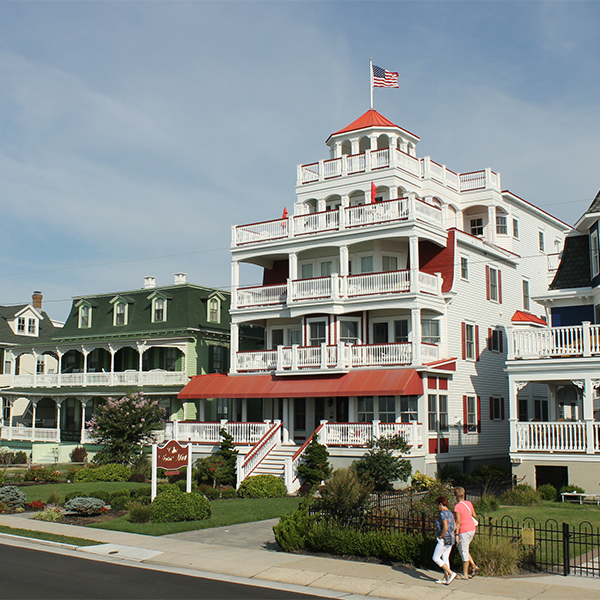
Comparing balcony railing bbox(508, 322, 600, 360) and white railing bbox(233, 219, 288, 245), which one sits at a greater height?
white railing bbox(233, 219, 288, 245)

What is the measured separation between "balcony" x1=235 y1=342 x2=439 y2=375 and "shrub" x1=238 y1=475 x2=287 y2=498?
6.20 m

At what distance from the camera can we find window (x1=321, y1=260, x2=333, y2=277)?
118 ft

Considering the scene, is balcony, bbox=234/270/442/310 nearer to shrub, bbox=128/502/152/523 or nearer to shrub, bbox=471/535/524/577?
shrub, bbox=128/502/152/523

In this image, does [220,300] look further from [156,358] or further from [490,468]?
[490,468]

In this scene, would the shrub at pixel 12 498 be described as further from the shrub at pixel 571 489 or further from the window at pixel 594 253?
the window at pixel 594 253

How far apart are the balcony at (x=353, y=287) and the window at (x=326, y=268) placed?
2.10m

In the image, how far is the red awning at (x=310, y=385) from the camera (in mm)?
29562

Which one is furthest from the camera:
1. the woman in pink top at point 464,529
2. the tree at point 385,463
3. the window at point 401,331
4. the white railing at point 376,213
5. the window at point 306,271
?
the window at point 306,271

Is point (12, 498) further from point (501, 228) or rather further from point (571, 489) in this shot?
point (501, 228)

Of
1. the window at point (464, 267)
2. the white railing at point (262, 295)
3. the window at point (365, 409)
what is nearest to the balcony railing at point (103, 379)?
the white railing at point (262, 295)

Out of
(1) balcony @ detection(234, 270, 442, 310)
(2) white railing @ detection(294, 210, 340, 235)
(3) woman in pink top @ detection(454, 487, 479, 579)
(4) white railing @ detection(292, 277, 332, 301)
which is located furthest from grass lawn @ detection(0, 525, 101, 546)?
(2) white railing @ detection(294, 210, 340, 235)

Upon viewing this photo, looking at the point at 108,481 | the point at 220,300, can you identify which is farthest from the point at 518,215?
the point at 108,481

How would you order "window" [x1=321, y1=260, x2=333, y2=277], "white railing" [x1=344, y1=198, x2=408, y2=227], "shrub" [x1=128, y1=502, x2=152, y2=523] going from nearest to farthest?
1. "shrub" [x1=128, y1=502, x2=152, y2=523]
2. "white railing" [x1=344, y1=198, x2=408, y2=227]
3. "window" [x1=321, y1=260, x2=333, y2=277]

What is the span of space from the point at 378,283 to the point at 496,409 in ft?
30.8
